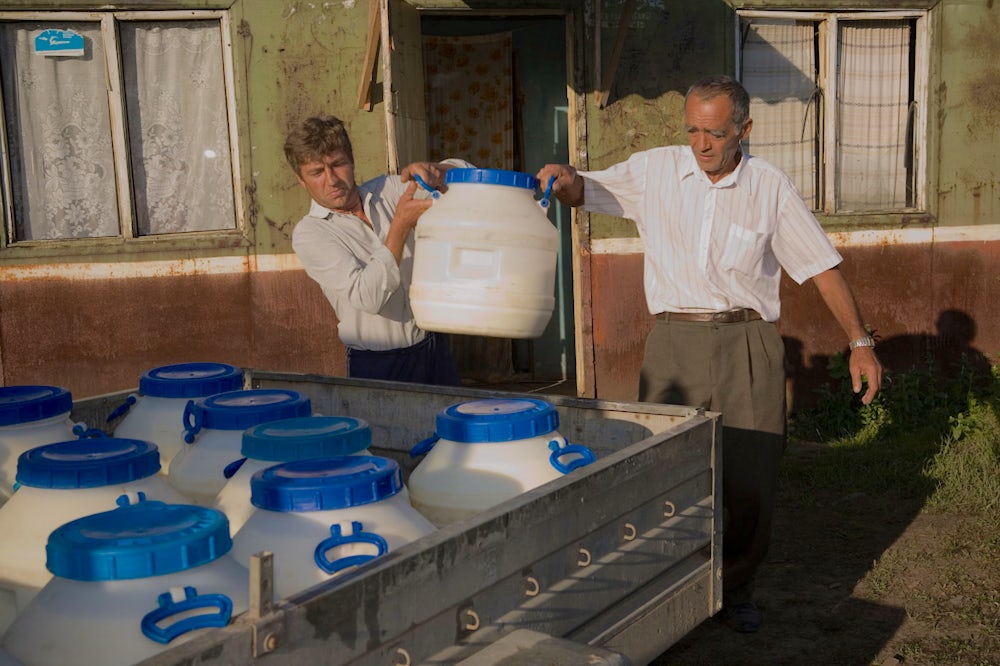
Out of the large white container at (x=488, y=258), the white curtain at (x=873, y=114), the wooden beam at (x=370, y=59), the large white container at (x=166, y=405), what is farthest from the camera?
the white curtain at (x=873, y=114)

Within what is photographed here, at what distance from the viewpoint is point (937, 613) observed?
3.84m

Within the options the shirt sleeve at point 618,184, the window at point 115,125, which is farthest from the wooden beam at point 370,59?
the shirt sleeve at point 618,184

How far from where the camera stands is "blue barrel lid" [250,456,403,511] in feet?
4.99

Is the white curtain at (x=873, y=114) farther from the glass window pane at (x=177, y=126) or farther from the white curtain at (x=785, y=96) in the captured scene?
the glass window pane at (x=177, y=126)

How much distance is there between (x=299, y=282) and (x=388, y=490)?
15.7 feet

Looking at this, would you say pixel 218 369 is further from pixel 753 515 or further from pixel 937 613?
pixel 937 613

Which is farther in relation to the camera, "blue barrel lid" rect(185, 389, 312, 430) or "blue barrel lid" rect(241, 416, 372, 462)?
"blue barrel lid" rect(185, 389, 312, 430)

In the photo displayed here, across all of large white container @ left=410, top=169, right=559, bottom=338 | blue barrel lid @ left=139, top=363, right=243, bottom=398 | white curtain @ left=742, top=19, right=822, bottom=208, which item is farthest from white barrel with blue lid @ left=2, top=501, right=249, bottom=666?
white curtain @ left=742, top=19, right=822, bottom=208

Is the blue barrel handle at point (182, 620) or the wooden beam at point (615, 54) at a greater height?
the wooden beam at point (615, 54)

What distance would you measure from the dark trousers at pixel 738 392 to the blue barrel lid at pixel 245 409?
1.64 m

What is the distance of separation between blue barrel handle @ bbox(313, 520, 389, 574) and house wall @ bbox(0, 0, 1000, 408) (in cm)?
484

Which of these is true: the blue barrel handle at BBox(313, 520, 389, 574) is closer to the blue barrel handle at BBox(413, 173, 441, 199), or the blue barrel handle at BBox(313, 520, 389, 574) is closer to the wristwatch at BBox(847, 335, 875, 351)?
the blue barrel handle at BBox(413, 173, 441, 199)

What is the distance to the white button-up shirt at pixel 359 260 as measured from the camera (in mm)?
3172

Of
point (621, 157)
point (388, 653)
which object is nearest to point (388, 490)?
point (388, 653)
